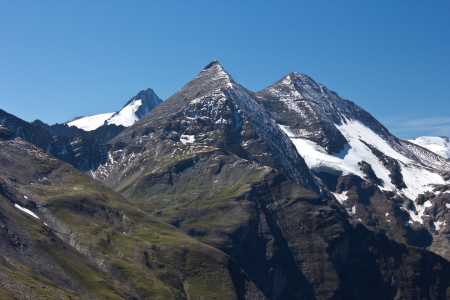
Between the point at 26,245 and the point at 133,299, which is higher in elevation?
the point at 26,245

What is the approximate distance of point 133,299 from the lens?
179125mm

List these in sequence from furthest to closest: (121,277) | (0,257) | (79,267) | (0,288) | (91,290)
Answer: (121,277) < (79,267) < (91,290) < (0,257) < (0,288)

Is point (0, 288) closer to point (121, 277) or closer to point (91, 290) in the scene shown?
point (91, 290)

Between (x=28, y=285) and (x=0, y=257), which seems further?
(x=0, y=257)

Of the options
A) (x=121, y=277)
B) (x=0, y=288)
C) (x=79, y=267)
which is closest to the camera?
(x=0, y=288)

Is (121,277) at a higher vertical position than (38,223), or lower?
lower

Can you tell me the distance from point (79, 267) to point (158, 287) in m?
36.8

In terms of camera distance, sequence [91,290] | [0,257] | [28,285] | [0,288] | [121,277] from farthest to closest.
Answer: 1. [121,277]
2. [91,290]
3. [0,257]
4. [28,285]
5. [0,288]

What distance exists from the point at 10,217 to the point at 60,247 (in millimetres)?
24583

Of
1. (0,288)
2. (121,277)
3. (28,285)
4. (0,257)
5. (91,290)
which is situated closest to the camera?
(0,288)

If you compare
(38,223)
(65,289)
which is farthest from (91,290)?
(38,223)

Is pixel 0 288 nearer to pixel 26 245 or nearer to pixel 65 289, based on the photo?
pixel 65 289

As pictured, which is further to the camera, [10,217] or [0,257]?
[10,217]

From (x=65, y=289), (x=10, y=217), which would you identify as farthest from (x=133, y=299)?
(x=10, y=217)
